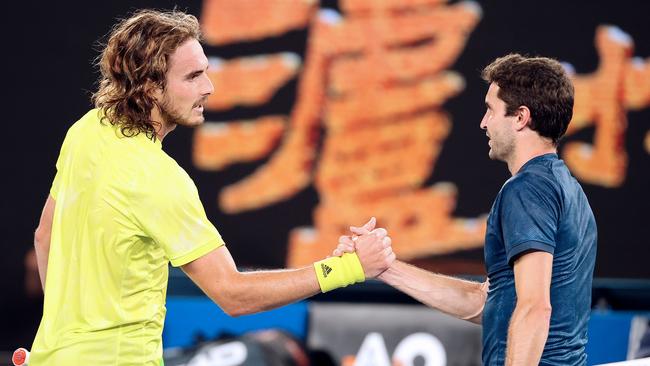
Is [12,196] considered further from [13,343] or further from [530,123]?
[530,123]

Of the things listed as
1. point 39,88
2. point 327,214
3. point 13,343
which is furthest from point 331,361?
point 39,88

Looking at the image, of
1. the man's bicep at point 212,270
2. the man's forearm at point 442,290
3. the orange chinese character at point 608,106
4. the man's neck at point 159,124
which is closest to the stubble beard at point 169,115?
the man's neck at point 159,124

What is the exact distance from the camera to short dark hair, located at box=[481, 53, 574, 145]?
10.2 feet

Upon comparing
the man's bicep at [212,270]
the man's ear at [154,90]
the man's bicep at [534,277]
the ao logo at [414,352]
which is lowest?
the ao logo at [414,352]

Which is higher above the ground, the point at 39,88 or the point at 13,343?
the point at 39,88

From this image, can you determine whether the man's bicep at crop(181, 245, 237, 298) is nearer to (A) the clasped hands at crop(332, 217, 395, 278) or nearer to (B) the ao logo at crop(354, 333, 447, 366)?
(A) the clasped hands at crop(332, 217, 395, 278)

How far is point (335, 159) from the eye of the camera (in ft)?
22.0

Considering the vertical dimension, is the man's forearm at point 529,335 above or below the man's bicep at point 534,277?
below

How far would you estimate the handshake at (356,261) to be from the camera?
124 inches

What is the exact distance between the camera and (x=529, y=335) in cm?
285

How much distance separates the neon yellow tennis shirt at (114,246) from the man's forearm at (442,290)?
818 mm

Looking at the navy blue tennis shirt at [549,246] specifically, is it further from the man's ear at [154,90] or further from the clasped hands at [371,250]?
the man's ear at [154,90]

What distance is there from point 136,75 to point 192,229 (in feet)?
1.58

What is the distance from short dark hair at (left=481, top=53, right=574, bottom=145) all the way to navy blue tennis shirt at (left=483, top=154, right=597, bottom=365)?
10 centimetres
